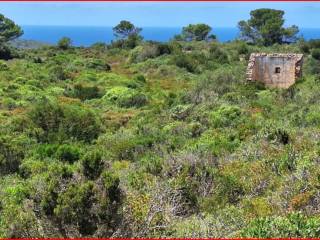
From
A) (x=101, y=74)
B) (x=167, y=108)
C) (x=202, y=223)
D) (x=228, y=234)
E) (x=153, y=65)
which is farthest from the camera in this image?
(x=153, y=65)

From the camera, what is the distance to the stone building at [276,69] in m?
29.2

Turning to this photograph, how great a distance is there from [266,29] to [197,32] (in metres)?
14.0

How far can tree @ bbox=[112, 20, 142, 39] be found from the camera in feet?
257

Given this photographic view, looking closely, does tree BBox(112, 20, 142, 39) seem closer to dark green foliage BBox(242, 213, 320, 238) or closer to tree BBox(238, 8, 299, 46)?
tree BBox(238, 8, 299, 46)

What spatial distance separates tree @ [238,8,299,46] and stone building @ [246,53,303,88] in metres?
33.5

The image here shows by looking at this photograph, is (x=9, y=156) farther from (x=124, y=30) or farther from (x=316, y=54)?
(x=124, y=30)

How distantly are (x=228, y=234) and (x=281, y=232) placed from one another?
2.77 feet

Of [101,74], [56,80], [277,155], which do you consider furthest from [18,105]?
[277,155]

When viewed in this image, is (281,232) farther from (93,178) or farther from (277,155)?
(277,155)

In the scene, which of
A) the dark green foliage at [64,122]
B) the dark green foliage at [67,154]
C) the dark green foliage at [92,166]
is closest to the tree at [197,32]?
the dark green foliage at [64,122]

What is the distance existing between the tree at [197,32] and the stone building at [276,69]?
46.1 meters

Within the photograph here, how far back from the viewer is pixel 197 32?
75062 mm

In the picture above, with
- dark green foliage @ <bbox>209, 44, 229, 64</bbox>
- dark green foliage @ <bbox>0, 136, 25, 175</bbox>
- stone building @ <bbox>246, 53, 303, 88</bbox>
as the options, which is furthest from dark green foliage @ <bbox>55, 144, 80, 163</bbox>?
dark green foliage @ <bbox>209, 44, 229, 64</bbox>

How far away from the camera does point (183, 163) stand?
456 inches
